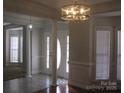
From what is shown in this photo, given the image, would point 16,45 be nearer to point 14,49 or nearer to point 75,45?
point 14,49

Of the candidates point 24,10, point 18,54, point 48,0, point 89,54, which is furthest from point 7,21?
point 89,54

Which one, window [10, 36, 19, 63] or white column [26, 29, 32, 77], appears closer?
window [10, 36, 19, 63]

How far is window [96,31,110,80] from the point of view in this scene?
515cm

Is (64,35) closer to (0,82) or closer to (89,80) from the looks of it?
(89,80)

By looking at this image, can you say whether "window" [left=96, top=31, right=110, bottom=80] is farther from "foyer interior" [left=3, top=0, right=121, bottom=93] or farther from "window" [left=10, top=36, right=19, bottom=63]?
"window" [left=10, top=36, right=19, bottom=63]

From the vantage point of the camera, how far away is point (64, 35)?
6.94 meters

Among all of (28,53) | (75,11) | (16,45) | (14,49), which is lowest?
(28,53)

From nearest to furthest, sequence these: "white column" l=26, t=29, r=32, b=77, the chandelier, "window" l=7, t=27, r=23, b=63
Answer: the chandelier
"window" l=7, t=27, r=23, b=63
"white column" l=26, t=29, r=32, b=77

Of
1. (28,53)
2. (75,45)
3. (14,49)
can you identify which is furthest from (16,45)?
(75,45)

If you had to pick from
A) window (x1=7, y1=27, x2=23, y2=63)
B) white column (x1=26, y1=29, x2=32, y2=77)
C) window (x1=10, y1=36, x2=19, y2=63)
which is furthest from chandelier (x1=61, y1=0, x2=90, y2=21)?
white column (x1=26, y1=29, x2=32, y2=77)

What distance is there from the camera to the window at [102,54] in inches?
203

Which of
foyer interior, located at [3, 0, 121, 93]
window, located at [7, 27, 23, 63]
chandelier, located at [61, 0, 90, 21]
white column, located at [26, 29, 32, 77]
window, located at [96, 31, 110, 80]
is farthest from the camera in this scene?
white column, located at [26, 29, 32, 77]

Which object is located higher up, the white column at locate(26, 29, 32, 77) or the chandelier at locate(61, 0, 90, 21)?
the chandelier at locate(61, 0, 90, 21)

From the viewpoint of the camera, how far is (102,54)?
5.22 m
